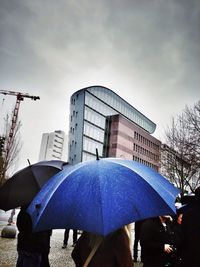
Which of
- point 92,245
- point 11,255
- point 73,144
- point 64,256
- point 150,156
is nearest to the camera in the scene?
point 92,245

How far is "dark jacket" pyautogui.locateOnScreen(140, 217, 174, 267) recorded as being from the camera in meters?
3.54

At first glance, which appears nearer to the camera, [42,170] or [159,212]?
[159,212]

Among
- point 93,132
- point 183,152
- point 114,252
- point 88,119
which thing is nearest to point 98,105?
point 88,119

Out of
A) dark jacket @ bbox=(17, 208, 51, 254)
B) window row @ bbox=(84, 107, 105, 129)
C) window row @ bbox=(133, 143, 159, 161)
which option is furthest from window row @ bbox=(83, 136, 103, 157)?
dark jacket @ bbox=(17, 208, 51, 254)

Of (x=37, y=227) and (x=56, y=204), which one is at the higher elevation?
(x=56, y=204)

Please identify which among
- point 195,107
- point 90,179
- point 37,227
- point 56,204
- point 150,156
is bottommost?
point 37,227

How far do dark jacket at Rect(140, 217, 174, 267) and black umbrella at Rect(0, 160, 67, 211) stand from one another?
131 cm

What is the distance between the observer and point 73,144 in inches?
2400

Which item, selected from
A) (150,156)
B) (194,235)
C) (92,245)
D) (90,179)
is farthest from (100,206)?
(150,156)

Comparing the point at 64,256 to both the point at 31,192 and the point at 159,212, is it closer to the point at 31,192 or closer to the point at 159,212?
the point at 31,192

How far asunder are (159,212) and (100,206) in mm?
440

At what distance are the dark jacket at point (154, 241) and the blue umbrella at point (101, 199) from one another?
1.38 metres

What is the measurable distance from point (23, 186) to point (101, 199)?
1.86 metres

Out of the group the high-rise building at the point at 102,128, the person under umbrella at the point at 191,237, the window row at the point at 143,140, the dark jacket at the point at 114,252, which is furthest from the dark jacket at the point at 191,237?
the window row at the point at 143,140
